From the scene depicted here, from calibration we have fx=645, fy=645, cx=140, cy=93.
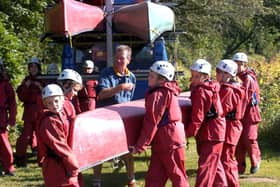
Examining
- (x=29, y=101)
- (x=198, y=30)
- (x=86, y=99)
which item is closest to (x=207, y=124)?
(x=86, y=99)

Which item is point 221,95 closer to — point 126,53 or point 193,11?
point 126,53

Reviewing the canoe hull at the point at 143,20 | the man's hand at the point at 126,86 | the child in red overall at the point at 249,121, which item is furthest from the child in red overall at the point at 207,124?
Answer: the canoe hull at the point at 143,20

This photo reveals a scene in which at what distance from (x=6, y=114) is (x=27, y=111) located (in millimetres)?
987

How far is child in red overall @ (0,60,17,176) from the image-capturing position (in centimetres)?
949

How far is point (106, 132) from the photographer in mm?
6992

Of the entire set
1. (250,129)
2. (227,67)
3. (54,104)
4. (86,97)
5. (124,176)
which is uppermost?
(227,67)

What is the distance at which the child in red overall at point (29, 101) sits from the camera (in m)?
10.4

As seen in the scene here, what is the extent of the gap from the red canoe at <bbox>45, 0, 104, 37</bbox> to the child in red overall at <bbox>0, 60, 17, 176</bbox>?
1287 mm

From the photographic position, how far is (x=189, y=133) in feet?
24.7

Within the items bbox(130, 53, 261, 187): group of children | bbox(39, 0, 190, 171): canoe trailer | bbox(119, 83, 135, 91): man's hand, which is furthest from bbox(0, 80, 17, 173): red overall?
bbox(130, 53, 261, 187): group of children

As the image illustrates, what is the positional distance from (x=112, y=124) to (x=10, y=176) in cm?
326

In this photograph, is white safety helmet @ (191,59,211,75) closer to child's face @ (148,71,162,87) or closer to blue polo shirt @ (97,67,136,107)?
child's face @ (148,71,162,87)

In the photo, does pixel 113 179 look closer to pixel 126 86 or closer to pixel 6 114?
pixel 6 114

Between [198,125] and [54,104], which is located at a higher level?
[54,104]
